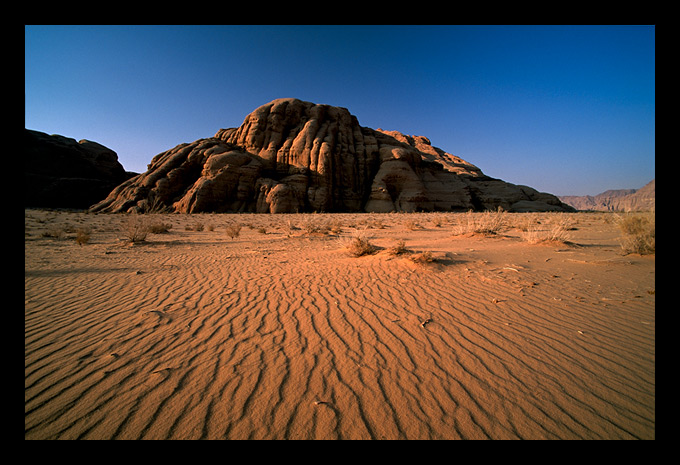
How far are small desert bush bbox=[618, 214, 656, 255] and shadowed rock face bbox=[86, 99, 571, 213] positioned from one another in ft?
102

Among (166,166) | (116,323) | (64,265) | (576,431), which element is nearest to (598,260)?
(576,431)

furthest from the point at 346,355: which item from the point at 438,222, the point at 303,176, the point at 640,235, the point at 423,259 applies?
the point at 303,176

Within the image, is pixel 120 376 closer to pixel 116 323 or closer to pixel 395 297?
pixel 116 323

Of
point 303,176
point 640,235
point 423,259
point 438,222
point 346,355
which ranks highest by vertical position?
point 303,176

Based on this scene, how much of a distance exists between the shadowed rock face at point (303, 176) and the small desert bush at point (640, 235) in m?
31.1

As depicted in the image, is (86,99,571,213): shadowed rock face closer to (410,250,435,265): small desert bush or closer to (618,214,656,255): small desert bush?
(410,250,435,265): small desert bush

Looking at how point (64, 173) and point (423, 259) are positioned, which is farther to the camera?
point (64, 173)

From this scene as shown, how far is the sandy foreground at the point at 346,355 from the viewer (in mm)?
1684

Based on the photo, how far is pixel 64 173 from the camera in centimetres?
4275

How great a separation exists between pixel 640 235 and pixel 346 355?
8.44m

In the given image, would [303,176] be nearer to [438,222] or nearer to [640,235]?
[438,222]

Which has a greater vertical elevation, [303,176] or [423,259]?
[303,176]

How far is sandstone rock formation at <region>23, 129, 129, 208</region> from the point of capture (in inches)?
1554
